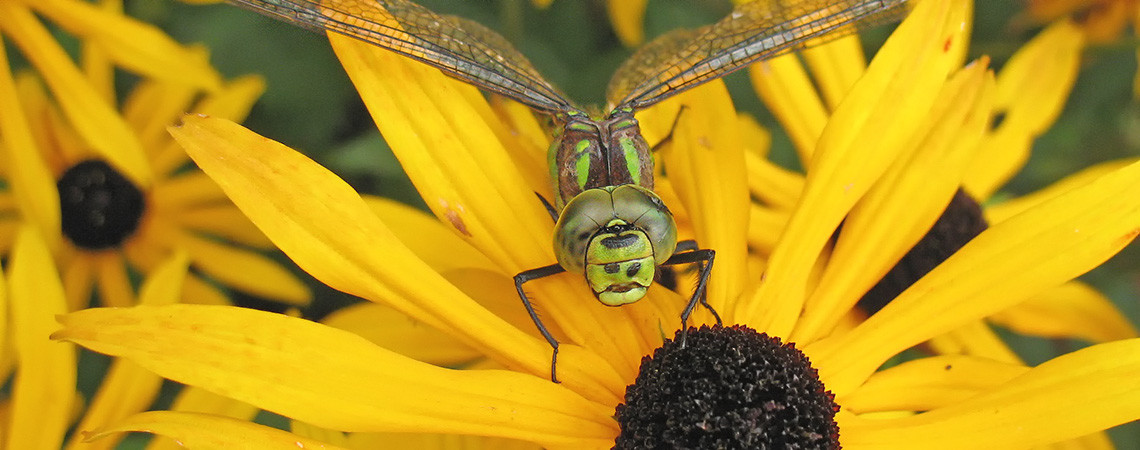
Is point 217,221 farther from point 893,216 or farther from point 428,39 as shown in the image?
point 893,216

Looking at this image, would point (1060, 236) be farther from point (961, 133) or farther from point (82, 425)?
point (82, 425)

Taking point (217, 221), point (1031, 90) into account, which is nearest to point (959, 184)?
point (1031, 90)

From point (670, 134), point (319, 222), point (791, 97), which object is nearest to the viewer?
point (319, 222)

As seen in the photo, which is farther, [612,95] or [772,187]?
[772,187]

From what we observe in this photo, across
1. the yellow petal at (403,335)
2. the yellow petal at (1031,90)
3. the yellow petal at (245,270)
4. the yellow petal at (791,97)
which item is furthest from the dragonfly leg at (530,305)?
the yellow petal at (1031,90)

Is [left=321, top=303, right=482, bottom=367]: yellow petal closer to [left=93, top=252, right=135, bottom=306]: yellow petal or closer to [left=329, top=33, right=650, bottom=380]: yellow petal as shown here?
[left=329, top=33, right=650, bottom=380]: yellow petal

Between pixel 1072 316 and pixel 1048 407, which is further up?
pixel 1072 316

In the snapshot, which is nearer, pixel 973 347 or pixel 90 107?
pixel 90 107

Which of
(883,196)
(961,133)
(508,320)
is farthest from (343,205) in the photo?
(961,133)
